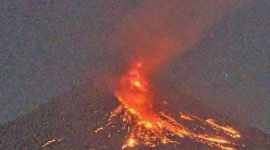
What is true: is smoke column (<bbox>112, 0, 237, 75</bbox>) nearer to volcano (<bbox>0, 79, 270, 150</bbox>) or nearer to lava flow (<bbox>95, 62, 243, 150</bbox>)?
lava flow (<bbox>95, 62, 243, 150</bbox>)

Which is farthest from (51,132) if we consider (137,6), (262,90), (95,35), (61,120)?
(262,90)

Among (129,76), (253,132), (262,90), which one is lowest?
(253,132)

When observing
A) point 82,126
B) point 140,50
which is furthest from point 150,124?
point 140,50

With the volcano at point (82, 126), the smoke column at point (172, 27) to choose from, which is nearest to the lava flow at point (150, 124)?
the volcano at point (82, 126)

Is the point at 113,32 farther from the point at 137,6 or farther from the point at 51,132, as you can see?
the point at 51,132

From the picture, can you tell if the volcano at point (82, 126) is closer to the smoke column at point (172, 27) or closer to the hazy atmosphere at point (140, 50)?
the hazy atmosphere at point (140, 50)

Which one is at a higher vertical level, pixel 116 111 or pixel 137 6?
pixel 137 6
